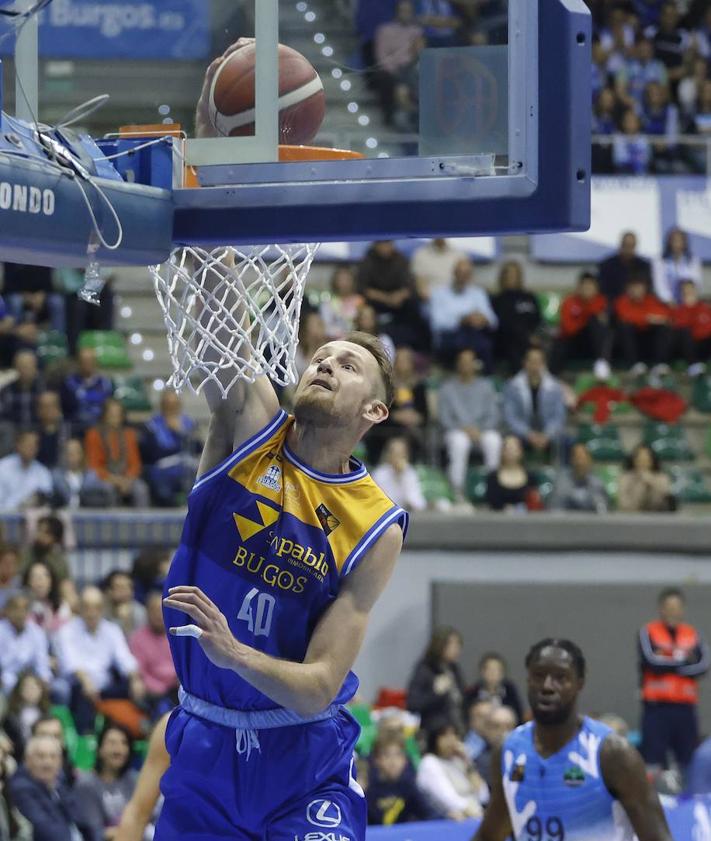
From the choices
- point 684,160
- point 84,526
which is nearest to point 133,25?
point 84,526

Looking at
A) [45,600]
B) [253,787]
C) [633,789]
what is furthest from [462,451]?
[253,787]

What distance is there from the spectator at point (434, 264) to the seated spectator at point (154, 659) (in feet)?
16.5

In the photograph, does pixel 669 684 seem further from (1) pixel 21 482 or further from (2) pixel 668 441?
(1) pixel 21 482

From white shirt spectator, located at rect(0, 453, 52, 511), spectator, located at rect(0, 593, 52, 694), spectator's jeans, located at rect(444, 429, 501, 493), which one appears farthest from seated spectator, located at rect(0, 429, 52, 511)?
spectator's jeans, located at rect(444, 429, 501, 493)

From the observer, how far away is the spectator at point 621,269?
15.8m

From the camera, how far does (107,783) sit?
9.49m

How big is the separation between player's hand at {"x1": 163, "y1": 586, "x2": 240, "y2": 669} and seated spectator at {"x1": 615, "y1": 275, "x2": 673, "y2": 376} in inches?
458

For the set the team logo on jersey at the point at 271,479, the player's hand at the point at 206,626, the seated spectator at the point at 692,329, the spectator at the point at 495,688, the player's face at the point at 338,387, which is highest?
the seated spectator at the point at 692,329

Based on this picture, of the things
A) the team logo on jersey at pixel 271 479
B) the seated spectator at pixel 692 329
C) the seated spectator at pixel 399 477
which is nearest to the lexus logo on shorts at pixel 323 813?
the team logo on jersey at pixel 271 479

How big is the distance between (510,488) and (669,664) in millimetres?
2145

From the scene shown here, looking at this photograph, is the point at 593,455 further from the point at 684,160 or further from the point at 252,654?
the point at 252,654

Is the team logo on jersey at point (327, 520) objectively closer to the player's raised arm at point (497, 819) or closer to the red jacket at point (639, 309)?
the player's raised arm at point (497, 819)

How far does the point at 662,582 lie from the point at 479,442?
1811mm

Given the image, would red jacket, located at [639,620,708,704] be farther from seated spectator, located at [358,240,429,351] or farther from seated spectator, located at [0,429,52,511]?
seated spectator, located at [0,429,52,511]
